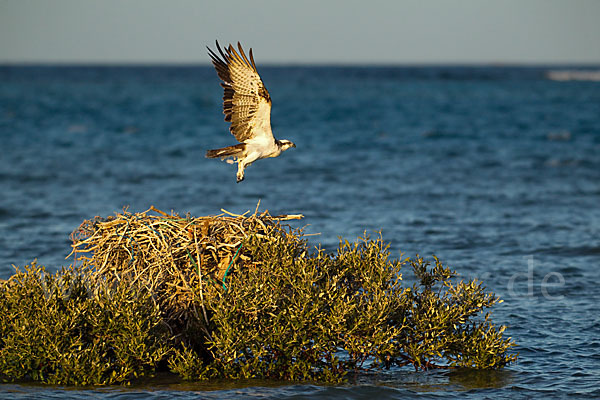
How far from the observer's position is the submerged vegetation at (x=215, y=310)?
7762 mm

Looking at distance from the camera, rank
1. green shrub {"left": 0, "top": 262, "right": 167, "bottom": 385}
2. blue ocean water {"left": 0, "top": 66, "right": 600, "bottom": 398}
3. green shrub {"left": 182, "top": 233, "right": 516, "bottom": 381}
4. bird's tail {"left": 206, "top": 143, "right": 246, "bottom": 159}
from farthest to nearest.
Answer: bird's tail {"left": 206, "top": 143, "right": 246, "bottom": 159}
blue ocean water {"left": 0, "top": 66, "right": 600, "bottom": 398}
green shrub {"left": 182, "top": 233, "right": 516, "bottom": 381}
green shrub {"left": 0, "top": 262, "right": 167, "bottom": 385}

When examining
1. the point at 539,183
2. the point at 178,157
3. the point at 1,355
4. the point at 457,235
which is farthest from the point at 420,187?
the point at 1,355

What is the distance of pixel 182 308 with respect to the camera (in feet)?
26.7

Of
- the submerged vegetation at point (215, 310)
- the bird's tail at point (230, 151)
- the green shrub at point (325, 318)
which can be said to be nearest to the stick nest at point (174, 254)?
the submerged vegetation at point (215, 310)

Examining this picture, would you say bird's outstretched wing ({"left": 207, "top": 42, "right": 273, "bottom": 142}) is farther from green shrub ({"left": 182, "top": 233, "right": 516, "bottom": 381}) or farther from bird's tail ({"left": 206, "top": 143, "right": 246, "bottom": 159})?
green shrub ({"left": 182, "top": 233, "right": 516, "bottom": 381})

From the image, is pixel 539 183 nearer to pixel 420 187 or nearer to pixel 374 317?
pixel 420 187

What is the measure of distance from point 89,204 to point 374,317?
45.6 feet

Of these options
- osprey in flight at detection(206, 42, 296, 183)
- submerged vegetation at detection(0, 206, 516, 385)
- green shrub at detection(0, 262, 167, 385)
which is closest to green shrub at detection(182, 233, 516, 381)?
submerged vegetation at detection(0, 206, 516, 385)

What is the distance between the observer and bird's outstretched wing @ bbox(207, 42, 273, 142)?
918 centimetres

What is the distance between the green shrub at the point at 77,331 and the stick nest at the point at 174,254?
0.82 ft

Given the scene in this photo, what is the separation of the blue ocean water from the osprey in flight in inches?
114

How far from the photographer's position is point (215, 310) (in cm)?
774

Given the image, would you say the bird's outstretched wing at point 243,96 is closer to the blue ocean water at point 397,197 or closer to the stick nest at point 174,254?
the stick nest at point 174,254

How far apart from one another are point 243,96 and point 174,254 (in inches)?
93.5
